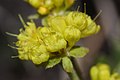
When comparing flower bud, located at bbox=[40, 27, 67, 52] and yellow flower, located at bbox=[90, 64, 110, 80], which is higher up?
flower bud, located at bbox=[40, 27, 67, 52]

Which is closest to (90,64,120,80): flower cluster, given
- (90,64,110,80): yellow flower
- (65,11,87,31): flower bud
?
(90,64,110,80): yellow flower

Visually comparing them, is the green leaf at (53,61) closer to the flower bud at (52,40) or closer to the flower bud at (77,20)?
the flower bud at (52,40)

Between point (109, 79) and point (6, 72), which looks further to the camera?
point (6, 72)

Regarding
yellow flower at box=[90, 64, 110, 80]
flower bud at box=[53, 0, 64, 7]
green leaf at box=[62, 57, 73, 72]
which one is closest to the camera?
green leaf at box=[62, 57, 73, 72]

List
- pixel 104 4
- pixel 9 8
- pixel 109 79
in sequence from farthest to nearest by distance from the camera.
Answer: pixel 9 8, pixel 104 4, pixel 109 79

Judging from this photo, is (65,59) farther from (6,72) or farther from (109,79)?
(6,72)

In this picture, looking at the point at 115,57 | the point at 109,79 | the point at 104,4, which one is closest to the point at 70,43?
the point at 109,79

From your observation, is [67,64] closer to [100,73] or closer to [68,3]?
[100,73]

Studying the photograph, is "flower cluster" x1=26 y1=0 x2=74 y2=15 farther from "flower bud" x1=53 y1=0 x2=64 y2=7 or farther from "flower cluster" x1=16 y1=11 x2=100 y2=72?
"flower cluster" x1=16 y1=11 x2=100 y2=72
